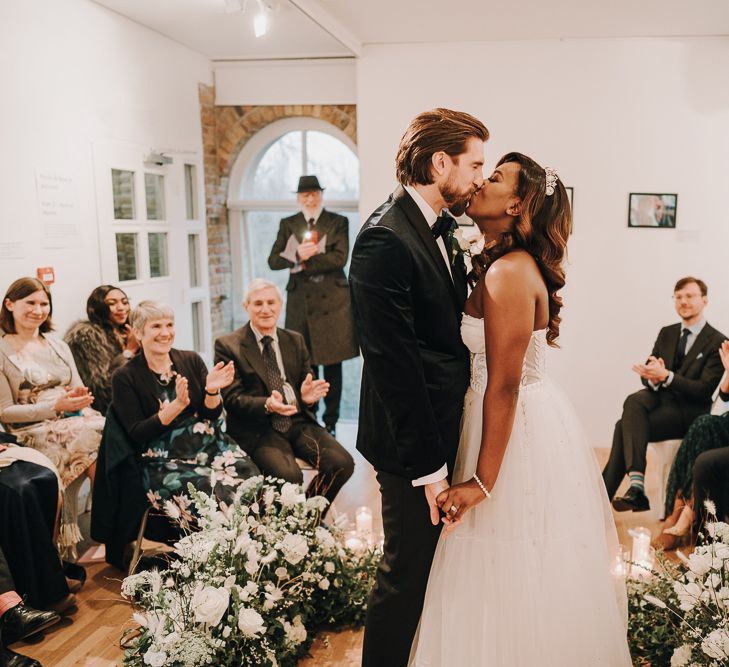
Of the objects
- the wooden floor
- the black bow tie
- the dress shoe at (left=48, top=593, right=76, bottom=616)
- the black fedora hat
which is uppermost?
the black fedora hat

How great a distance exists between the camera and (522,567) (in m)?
2.12

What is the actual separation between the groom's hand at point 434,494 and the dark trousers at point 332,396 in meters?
3.27

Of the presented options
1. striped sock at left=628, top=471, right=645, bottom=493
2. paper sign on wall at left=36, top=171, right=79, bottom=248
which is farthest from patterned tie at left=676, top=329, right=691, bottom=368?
paper sign on wall at left=36, top=171, right=79, bottom=248

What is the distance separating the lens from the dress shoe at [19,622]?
277 centimetres

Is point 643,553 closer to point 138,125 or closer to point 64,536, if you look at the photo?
point 64,536

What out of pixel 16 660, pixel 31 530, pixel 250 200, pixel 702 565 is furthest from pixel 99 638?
pixel 250 200

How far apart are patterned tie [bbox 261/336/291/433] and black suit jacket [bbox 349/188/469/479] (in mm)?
1600

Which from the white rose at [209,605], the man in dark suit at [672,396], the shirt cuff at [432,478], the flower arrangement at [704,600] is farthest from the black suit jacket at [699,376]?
the white rose at [209,605]

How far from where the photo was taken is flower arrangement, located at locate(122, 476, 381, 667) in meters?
2.23

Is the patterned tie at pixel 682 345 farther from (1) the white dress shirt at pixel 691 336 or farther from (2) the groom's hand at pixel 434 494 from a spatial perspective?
(2) the groom's hand at pixel 434 494

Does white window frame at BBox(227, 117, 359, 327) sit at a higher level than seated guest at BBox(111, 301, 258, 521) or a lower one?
higher

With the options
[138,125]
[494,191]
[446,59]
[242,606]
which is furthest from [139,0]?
[242,606]

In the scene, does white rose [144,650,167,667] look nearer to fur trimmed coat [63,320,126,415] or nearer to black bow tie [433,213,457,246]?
black bow tie [433,213,457,246]

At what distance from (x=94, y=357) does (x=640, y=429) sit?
9.94 feet
